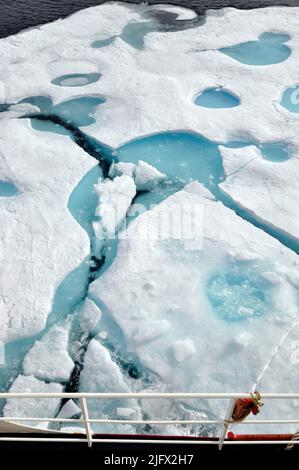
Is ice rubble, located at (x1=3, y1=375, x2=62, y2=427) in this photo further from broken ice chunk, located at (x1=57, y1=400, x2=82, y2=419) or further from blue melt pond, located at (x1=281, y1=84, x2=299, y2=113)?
blue melt pond, located at (x1=281, y1=84, x2=299, y2=113)

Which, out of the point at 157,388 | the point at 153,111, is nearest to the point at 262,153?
the point at 153,111

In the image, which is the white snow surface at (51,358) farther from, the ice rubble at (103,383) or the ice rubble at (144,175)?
the ice rubble at (144,175)

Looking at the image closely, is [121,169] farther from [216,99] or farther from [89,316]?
[216,99]

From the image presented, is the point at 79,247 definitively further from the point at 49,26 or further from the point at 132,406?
the point at 49,26

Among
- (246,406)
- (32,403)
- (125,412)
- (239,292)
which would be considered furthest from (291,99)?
(32,403)

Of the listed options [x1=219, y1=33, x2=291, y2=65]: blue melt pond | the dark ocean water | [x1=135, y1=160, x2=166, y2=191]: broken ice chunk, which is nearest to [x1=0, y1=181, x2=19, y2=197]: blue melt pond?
Answer: [x1=135, y1=160, x2=166, y2=191]: broken ice chunk

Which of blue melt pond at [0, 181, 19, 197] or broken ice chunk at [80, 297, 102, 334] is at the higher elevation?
blue melt pond at [0, 181, 19, 197]
